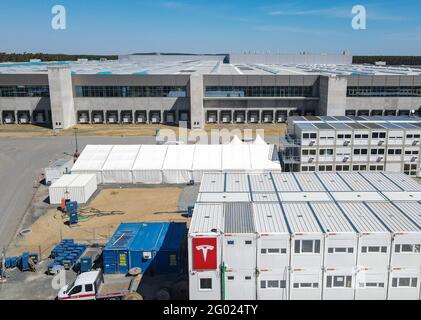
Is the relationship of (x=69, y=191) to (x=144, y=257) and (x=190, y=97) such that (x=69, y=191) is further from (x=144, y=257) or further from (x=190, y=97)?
(x=190, y=97)

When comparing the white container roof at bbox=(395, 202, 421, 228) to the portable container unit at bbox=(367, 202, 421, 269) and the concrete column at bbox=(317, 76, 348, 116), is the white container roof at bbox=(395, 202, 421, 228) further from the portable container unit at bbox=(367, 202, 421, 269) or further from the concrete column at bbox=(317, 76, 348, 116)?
the concrete column at bbox=(317, 76, 348, 116)

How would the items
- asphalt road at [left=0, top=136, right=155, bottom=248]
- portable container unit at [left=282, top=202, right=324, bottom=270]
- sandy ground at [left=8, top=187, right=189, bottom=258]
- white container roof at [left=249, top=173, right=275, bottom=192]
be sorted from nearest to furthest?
portable container unit at [left=282, top=202, right=324, bottom=270] → white container roof at [left=249, top=173, right=275, bottom=192] → sandy ground at [left=8, top=187, right=189, bottom=258] → asphalt road at [left=0, top=136, right=155, bottom=248]

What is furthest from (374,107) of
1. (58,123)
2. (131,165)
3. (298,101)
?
(58,123)

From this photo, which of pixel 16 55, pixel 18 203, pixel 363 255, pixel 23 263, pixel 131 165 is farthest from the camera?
pixel 16 55

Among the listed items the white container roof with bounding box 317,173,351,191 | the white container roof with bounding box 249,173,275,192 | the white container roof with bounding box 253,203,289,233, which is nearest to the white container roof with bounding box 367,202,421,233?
the white container roof with bounding box 317,173,351,191

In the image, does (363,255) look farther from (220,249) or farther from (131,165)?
(131,165)

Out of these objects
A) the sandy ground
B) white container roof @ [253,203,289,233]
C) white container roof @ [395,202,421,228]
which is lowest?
the sandy ground

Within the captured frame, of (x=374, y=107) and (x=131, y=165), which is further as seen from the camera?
(x=374, y=107)
